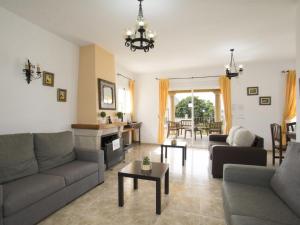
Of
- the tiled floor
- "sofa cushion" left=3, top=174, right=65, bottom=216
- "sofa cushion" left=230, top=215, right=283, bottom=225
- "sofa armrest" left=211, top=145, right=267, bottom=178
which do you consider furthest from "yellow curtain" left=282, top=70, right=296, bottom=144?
"sofa cushion" left=3, top=174, right=65, bottom=216

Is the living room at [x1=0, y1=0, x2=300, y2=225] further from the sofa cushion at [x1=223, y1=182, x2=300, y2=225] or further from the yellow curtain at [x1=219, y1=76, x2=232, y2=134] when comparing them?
the yellow curtain at [x1=219, y1=76, x2=232, y2=134]

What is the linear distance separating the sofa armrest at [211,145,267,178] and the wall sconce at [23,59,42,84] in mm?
3417

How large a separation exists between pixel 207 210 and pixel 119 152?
245 cm

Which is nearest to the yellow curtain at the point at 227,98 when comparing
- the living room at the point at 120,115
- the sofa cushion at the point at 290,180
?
the living room at the point at 120,115

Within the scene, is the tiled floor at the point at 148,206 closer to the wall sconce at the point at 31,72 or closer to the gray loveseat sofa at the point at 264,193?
the gray loveseat sofa at the point at 264,193

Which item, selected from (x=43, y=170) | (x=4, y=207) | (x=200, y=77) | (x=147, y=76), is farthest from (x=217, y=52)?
(x=4, y=207)

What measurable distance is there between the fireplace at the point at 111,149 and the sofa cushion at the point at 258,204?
2.45 meters

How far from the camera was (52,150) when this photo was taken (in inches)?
104

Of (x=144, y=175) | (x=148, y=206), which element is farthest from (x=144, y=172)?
(x=148, y=206)

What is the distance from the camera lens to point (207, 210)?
87.5 inches

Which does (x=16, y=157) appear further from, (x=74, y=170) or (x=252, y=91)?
(x=252, y=91)

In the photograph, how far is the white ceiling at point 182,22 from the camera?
2.48 m

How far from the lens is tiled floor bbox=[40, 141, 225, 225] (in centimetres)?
201

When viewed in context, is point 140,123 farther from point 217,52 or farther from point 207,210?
point 207,210
